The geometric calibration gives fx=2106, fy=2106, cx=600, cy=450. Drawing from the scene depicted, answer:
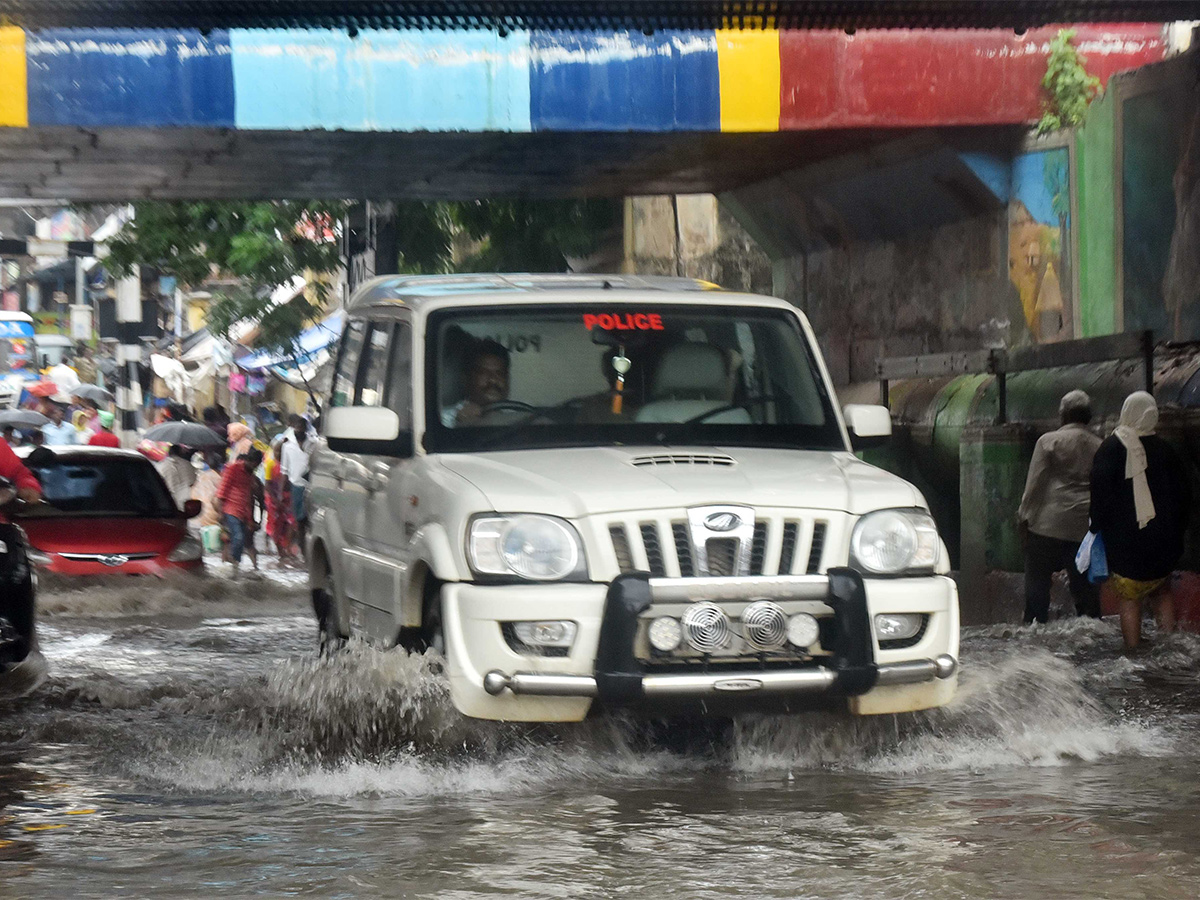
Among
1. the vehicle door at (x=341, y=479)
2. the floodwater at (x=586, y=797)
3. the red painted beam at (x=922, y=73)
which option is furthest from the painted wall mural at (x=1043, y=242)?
the vehicle door at (x=341, y=479)

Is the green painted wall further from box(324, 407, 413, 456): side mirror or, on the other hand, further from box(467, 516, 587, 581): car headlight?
box(467, 516, 587, 581): car headlight

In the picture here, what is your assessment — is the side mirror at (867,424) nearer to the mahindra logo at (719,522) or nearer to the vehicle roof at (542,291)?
the vehicle roof at (542,291)

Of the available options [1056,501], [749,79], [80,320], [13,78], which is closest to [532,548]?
[1056,501]

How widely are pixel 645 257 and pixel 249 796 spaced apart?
70.0ft

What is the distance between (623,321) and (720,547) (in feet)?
5.00

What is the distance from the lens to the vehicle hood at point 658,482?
708 cm

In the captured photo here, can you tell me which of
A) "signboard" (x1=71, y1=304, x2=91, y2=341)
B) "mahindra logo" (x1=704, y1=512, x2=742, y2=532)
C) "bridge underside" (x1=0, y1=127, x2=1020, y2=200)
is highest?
"signboard" (x1=71, y1=304, x2=91, y2=341)

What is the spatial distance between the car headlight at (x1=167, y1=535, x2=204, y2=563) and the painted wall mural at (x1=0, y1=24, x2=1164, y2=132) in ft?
11.3

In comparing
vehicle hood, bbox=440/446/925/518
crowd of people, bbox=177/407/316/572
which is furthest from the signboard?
vehicle hood, bbox=440/446/925/518

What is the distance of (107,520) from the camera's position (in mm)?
16281

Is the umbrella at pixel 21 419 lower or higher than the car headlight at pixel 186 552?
higher

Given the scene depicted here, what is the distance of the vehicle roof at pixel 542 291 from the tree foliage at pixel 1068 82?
303 inches

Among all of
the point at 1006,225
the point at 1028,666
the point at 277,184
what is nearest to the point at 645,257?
the point at 277,184

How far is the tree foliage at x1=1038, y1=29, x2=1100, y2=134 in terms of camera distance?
52.6ft
